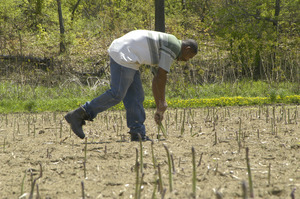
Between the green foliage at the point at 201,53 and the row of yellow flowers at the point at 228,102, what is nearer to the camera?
the row of yellow flowers at the point at 228,102

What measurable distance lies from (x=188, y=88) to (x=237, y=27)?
218 inches

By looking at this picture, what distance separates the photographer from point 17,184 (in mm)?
2975

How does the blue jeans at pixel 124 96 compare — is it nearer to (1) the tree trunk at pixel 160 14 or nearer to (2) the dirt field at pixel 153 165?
(2) the dirt field at pixel 153 165

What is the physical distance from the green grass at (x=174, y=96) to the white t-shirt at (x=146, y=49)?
5884 mm

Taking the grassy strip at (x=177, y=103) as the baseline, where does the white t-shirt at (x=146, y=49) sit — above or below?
above

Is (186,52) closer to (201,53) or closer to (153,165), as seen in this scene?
(153,165)

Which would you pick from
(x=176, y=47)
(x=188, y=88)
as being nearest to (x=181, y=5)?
(x=188, y=88)

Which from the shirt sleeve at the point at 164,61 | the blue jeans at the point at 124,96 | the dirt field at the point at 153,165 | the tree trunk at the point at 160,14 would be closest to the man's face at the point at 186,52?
the shirt sleeve at the point at 164,61

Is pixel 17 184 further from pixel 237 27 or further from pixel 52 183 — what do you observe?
pixel 237 27

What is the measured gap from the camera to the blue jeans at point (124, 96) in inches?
176

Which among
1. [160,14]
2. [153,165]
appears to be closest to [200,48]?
[160,14]

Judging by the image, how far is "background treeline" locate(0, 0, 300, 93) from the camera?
13.6 metres

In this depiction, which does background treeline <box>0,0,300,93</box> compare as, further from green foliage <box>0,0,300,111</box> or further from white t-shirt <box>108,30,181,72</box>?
white t-shirt <box>108,30,181,72</box>

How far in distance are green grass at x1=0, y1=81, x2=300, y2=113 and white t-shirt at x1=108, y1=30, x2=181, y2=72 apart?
19.3 ft
